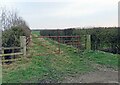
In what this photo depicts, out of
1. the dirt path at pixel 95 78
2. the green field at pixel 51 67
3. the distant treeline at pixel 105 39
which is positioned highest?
the distant treeline at pixel 105 39

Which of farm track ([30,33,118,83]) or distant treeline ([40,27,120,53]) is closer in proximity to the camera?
farm track ([30,33,118,83])

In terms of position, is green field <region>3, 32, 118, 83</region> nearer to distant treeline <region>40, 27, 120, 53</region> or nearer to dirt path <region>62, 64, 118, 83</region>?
dirt path <region>62, 64, 118, 83</region>

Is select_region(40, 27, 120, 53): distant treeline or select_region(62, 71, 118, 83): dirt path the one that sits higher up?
select_region(40, 27, 120, 53): distant treeline

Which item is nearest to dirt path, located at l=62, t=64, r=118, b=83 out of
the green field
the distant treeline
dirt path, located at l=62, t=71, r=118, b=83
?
dirt path, located at l=62, t=71, r=118, b=83

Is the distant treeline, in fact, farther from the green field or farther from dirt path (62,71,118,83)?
dirt path (62,71,118,83)

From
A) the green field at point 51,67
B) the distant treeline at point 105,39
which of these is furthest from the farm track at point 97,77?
the distant treeline at point 105,39

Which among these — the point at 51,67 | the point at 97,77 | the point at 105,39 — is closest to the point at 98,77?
the point at 97,77

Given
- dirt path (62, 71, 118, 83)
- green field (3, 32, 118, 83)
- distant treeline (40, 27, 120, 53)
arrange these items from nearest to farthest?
dirt path (62, 71, 118, 83) < green field (3, 32, 118, 83) < distant treeline (40, 27, 120, 53)

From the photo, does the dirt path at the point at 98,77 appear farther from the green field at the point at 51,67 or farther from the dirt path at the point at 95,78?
the green field at the point at 51,67

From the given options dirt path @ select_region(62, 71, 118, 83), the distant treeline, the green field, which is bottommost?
dirt path @ select_region(62, 71, 118, 83)

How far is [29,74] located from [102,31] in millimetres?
9972

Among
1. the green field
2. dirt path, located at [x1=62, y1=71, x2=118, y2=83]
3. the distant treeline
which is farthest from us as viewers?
the distant treeline

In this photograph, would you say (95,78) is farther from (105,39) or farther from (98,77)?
(105,39)

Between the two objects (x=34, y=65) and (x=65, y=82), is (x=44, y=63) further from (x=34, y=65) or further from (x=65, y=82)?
(x=65, y=82)
